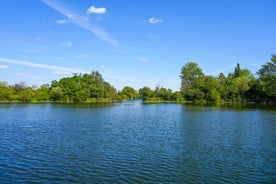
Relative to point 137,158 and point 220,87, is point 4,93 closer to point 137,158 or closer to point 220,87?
point 220,87

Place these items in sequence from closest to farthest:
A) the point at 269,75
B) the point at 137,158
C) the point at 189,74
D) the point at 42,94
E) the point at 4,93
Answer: the point at 137,158 < the point at 269,75 < the point at 4,93 < the point at 42,94 < the point at 189,74

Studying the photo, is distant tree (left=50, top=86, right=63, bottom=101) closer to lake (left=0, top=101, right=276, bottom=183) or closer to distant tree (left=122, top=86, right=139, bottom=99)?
distant tree (left=122, top=86, right=139, bottom=99)

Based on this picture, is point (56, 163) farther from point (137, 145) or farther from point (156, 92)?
point (156, 92)

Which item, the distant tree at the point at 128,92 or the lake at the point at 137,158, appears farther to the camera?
the distant tree at the point at 128,92

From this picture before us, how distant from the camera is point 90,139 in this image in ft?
68.8

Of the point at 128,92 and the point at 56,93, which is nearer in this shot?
the point at 56,93

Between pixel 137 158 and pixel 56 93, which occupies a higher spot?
pixel 56 93

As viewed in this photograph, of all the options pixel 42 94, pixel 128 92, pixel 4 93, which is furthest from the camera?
pixel 128 92

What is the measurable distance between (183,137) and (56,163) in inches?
469

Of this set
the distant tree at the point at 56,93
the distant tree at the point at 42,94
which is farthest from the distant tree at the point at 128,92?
the distant tree at the point at 42,94

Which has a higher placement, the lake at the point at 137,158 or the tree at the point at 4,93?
the tree at the point at 4,93

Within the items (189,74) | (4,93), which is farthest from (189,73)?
(4,93)

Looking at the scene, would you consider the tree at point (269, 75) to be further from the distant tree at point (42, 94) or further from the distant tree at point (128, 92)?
the distant tree at point (128, 92)

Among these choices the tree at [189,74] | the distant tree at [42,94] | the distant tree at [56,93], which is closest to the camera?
the distant tree at [56,93]
